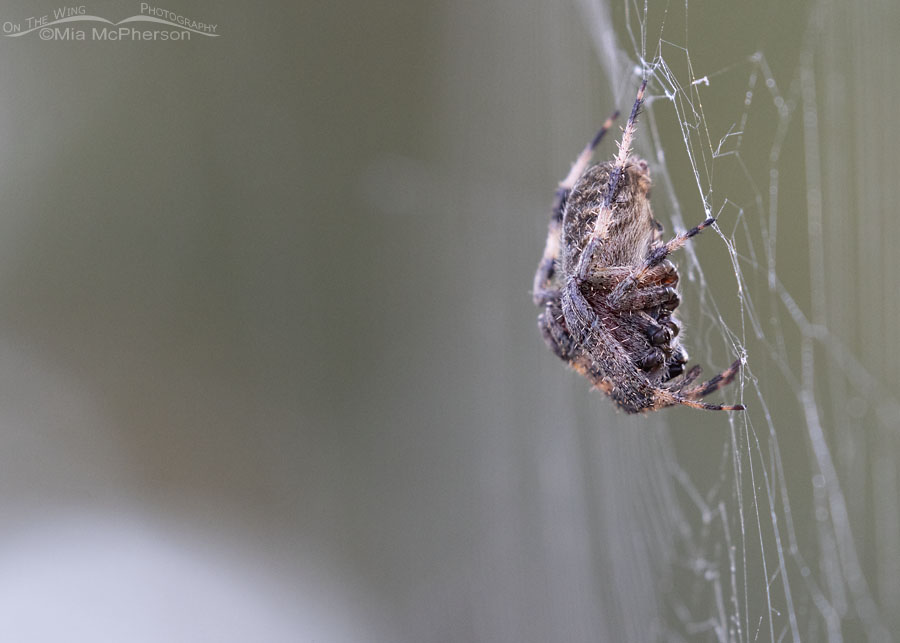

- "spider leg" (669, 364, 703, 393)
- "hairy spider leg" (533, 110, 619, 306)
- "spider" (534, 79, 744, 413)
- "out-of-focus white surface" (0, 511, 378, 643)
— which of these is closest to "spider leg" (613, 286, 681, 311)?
"spider" (534, 79, 744, 413)

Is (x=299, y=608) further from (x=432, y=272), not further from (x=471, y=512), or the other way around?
(x=432, y=272)

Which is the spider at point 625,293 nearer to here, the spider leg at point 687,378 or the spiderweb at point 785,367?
the spider leg at point 687,378

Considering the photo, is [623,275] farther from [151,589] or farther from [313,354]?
[151,589]

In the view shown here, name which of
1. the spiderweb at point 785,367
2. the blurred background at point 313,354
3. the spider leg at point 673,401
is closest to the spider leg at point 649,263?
the spider leg at point 673,401

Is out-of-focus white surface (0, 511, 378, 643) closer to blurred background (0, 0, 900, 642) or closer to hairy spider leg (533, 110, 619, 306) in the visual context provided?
blurred background (0, 0, 900, 642)

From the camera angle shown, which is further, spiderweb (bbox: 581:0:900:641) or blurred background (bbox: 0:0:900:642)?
blurred background (bbox: 0:0:900:642)

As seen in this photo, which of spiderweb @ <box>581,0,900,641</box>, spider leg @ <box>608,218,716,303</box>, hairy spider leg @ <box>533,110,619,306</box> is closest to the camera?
spider leg @ <box>608,218,716,303</box>
